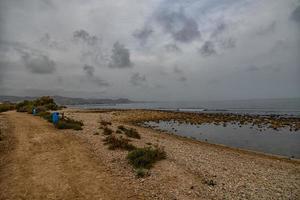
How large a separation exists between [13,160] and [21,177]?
288 centimetres

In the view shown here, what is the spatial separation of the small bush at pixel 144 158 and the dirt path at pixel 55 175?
148 centimetres

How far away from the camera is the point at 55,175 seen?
1015 centimetres

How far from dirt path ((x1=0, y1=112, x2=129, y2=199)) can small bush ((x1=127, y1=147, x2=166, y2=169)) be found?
148cm

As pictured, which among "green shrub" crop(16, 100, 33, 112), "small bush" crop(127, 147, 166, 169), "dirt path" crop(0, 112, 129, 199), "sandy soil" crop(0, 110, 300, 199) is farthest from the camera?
"green shrub" crop(16, 100, 33, 112)

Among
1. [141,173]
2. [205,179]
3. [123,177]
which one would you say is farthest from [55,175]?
[205,179]

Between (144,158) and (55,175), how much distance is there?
A: 4.08 meters

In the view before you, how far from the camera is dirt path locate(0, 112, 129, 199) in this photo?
27.9 ft

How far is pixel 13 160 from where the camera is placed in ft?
40.2

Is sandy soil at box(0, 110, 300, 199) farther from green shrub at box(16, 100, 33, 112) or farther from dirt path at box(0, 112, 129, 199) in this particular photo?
green shrub at box(16, 100, 33, 112)

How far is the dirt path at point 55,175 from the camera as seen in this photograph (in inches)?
335

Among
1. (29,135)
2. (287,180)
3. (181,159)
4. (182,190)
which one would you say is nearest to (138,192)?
(182,190)

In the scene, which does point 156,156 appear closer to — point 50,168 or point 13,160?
point 50,168

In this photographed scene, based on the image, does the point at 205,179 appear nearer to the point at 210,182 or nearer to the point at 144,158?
the point at 210,182

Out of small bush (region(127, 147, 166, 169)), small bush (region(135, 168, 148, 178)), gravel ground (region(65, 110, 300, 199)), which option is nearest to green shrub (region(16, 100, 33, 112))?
small bush (region(127, 147, 166, 169))
